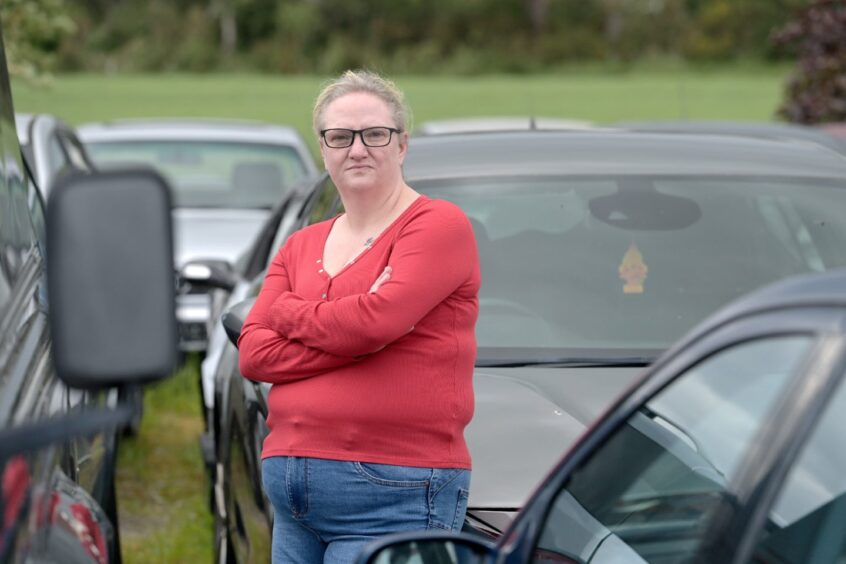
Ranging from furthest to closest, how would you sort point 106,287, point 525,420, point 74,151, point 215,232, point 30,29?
point 30,29
point 215,232
point 74,151
point 525,420
point 106,287

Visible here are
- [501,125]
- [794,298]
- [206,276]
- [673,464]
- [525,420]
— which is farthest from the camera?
[501,125]

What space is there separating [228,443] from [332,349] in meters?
1.62

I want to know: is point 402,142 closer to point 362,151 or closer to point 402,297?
point 362,151

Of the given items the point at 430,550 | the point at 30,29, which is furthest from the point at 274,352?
the point at 30,29

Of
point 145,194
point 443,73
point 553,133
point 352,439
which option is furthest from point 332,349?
point 443,73

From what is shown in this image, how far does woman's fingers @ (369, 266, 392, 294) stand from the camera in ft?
10.0

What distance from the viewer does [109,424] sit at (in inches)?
77.0

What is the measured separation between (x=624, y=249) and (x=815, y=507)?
7.44 feet

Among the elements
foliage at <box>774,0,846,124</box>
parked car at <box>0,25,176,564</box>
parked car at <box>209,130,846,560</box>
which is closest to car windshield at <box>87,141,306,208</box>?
parked car at <box>209,130,846,560</box>

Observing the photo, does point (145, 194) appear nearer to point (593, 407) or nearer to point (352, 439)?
point (352, 439)

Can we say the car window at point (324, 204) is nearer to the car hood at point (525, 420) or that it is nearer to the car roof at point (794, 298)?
the car hood at point (525, 420)

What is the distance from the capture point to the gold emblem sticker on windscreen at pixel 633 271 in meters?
4.15

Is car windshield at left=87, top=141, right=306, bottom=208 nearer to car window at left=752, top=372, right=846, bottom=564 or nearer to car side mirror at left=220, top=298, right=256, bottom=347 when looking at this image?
car side mirror at left=220, top=298, right=256, bottom=347

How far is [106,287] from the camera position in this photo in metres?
1.97
